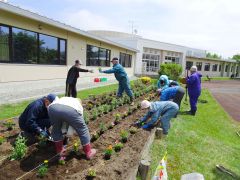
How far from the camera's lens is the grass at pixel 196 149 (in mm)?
4511

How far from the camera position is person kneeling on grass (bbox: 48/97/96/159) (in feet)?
12.2

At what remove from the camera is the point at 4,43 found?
376 inches

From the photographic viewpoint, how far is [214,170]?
4.60 metres

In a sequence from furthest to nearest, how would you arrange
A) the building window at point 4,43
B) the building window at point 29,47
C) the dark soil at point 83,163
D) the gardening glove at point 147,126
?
the building window at point 29,47, the building window at point 4,43, the gardening glove at point 147,126, the dark soil at point 83,163

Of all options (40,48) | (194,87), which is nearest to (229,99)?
(194,87)

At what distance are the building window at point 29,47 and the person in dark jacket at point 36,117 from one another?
6.12m

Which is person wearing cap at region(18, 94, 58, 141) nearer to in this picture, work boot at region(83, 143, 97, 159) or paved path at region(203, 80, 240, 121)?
work boot at region(83, 143, 97, 159)

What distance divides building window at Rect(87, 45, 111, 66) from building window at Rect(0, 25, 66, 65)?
11.8 feet

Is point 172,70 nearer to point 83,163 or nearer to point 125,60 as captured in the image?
point 125,60

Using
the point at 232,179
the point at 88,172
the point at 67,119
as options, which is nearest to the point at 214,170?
the point at 232,179

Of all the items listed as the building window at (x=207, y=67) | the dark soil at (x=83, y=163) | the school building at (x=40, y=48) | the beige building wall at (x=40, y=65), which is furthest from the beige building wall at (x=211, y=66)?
the dark soil at (x=83, y=163)

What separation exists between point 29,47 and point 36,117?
746cm

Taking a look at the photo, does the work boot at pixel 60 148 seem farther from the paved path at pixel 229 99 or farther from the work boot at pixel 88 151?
the paved path at pixel 229 99

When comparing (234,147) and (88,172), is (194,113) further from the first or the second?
(88,172)
